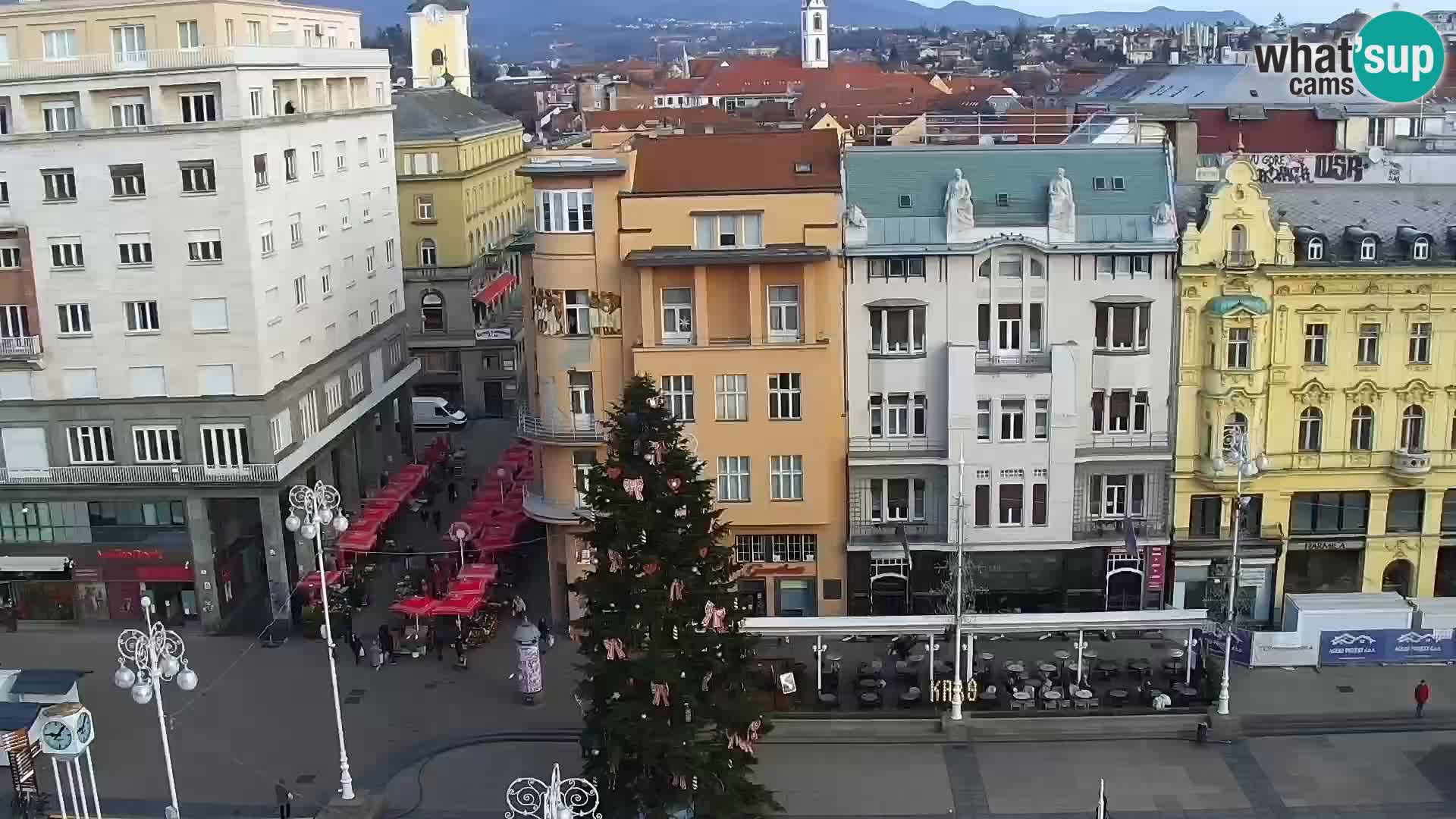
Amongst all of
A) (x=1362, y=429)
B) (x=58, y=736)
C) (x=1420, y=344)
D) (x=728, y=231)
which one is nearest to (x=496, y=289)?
(x=728, y=231)

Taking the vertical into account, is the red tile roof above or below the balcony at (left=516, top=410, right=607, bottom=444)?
above

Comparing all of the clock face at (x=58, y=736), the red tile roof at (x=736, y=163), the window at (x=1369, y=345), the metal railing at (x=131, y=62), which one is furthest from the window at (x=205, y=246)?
the window at (x=1369, y=345)

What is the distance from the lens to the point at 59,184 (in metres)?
52.1

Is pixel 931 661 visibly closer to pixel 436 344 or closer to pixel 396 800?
pixel 396 800

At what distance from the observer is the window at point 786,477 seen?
50.7 metres

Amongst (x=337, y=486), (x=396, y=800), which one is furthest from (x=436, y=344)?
(x=396, y=800)

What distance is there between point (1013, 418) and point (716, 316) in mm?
11232

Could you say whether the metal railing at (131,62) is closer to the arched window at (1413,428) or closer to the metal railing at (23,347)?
the metal railing at (23,347)

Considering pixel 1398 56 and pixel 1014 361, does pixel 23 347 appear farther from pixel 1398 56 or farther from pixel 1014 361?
pixel 1398 56

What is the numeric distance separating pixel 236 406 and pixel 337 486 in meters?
11.9

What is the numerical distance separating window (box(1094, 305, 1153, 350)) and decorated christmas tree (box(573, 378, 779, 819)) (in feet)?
69.6

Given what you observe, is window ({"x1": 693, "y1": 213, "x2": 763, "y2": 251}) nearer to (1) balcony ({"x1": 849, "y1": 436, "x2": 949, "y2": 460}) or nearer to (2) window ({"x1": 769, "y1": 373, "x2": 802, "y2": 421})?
(2) window ({"x1": 769, "y1": 373, "x2": 802, "y2": 421})

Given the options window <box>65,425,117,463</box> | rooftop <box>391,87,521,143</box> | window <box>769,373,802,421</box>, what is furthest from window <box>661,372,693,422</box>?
rooftop <box>391,87,521,143</box>

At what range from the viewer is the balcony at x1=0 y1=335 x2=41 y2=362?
173ft
